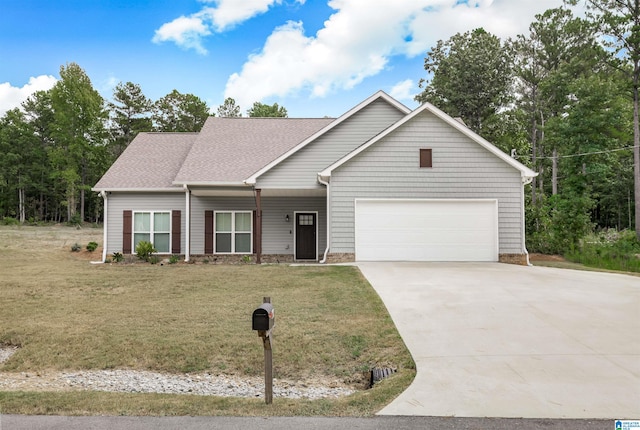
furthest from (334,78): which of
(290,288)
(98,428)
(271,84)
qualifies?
(98,428)

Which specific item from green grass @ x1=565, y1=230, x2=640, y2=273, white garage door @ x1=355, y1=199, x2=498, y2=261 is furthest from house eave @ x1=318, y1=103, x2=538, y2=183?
green grass @ x1=565, y1=230, x2=640, y2=273

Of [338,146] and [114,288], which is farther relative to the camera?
[338,146]

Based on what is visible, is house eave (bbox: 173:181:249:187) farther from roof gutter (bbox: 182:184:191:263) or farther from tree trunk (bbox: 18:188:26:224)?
tree trunk (bbox: 18:188:26:224)

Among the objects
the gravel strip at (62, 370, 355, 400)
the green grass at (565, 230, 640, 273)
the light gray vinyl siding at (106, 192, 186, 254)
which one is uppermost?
the light gray vinyl siding at (106, 192, 186, 254)

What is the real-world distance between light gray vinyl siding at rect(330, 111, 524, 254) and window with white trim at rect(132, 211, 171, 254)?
690cm

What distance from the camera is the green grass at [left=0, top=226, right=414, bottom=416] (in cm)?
395

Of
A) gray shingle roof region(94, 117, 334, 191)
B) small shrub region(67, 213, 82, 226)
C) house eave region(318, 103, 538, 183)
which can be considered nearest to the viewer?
house eave region(318, 103, 538, 183)

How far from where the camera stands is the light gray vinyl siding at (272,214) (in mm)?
16375

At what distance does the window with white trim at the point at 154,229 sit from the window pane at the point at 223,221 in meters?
Result: 1.90

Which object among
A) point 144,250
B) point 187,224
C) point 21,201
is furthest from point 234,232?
point 21,201

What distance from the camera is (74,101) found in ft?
129

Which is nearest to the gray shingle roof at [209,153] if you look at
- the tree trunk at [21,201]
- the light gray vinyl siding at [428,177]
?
the light gray vinyl siding at [428,177]

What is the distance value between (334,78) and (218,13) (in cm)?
1242

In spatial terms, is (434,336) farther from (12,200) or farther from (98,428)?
(12,200)
